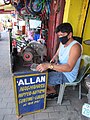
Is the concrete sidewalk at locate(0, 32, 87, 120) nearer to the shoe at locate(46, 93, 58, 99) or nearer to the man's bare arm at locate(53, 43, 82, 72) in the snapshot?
the shoe at locate(46, 93, 58, 99)

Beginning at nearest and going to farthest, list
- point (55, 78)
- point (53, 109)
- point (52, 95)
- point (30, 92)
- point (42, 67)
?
point (42, 67) → point (30, 92) → point (55, 78) → point (53, 109) → point (52, 95)

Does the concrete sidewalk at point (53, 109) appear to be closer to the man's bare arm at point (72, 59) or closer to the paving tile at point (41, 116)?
the paving tile at point (41, 116)

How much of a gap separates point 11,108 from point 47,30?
8.84 ft

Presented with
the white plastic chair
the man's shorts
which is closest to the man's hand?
the man's shorts

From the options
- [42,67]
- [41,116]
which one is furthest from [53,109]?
[42,67]

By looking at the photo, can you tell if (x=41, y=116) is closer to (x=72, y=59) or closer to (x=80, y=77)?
(x=80, y=77)

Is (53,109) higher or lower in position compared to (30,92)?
lower

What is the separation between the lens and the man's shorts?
2049 mm

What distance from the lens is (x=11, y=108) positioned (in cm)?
224

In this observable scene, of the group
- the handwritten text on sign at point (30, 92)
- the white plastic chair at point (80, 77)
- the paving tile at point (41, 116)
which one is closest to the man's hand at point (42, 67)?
the handwritten text on sign at point (30, 92)

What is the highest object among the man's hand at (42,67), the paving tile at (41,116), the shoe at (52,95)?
the man's hand at (42,67)

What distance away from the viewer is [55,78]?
81.9 inches

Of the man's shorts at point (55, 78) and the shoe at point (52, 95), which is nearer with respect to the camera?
the man's shorts at point (55, 78)

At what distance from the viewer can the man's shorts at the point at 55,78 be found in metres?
2.05
